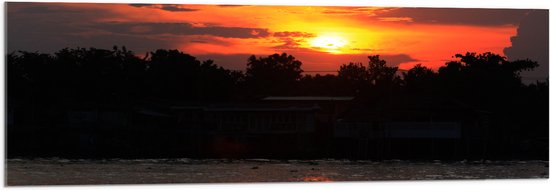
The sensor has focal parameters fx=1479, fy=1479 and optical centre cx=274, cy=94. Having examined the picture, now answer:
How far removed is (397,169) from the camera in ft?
50.3

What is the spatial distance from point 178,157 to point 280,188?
2.71 metres

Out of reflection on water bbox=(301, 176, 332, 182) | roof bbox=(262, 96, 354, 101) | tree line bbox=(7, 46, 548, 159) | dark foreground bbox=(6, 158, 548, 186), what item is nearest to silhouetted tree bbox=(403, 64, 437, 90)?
tree line bbox=(7, 46, 548, 159)

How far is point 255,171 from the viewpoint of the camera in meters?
15.2

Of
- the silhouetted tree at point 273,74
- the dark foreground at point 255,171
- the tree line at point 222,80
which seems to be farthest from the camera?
the dark foreground at point 255,171

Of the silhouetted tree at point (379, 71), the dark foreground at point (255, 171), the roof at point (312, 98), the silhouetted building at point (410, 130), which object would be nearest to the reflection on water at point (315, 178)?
the dark foreground at point (255, 171)

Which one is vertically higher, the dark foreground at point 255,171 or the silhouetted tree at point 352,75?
the silhouetted tree at point 352,75

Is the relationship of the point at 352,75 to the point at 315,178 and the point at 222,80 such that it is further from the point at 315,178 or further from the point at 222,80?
the point at 222,80

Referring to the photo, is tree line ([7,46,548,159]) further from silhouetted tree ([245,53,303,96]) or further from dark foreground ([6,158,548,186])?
dark foreground ([6,158,548,186])

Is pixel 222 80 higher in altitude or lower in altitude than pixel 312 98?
higher

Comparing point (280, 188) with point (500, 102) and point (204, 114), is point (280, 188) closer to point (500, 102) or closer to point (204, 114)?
point (204, 114)

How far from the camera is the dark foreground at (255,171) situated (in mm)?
14422

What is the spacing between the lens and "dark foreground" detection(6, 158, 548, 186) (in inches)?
568

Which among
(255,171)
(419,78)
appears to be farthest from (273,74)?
(255,171)

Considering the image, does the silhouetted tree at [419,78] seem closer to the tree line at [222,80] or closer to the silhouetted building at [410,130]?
the tree line at [222,80]
